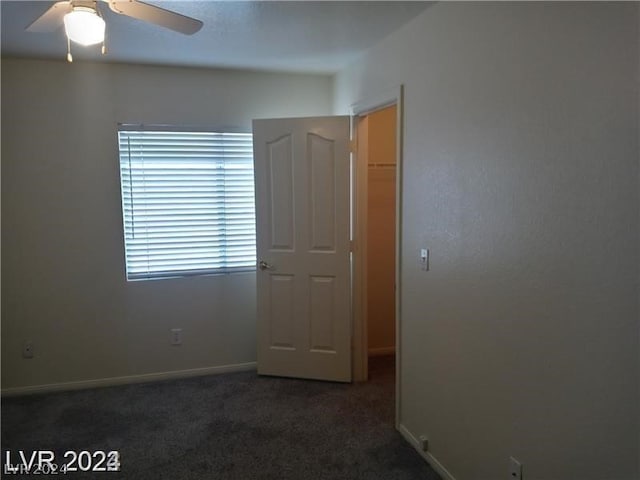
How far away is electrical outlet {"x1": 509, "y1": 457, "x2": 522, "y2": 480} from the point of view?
182 centimetres

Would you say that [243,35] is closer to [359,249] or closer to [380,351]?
[359,249]

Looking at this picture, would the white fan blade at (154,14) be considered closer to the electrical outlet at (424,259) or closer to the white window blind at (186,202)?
the electrical outlet at (424,259)

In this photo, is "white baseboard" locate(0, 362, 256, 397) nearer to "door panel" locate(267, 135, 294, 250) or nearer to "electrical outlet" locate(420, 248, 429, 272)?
"door panel" locate(267, 135, 294, 250)

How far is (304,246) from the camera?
3.51 meters

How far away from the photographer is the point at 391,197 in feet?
13.4

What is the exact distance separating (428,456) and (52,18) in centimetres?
272

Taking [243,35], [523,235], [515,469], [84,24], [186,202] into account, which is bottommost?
[515,469]

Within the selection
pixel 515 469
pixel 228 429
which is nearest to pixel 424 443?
pixel 515 469

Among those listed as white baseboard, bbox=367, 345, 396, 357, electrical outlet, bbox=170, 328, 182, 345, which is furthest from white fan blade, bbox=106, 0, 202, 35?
white baseboard, bbox=367, 345, 396, 357

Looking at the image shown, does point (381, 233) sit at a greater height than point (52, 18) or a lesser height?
lesser

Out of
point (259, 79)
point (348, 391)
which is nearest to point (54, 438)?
point (348, 391)

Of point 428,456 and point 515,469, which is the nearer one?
point 515,469

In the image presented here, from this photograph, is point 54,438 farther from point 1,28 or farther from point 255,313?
point 1,28

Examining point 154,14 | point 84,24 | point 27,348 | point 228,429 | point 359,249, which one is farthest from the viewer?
point 359,249
